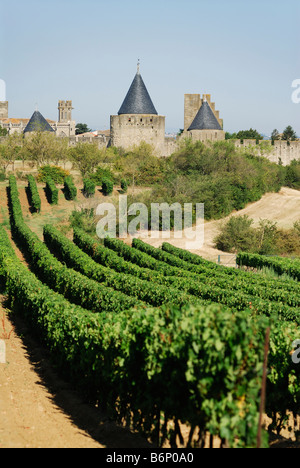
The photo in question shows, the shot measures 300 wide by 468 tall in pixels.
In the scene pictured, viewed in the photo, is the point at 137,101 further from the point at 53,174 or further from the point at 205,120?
the point at 53,174

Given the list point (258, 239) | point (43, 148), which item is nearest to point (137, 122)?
point (43, 148)

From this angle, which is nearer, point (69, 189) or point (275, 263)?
point (275, 263)

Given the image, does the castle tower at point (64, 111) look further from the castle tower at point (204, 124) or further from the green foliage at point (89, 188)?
the green foliage at point (89, 188)

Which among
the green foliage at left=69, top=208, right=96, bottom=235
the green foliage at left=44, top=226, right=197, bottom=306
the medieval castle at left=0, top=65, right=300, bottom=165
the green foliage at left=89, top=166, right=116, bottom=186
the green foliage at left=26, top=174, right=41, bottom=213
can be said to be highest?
the medieval castle at left=0, top=65, right=300, bottom=165

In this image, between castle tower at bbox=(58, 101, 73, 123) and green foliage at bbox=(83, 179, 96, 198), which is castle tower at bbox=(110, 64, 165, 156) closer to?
green foliage at bbox=(83, 179, 96, 198)

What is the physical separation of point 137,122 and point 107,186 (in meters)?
10.5

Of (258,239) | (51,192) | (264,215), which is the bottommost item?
(258,239)

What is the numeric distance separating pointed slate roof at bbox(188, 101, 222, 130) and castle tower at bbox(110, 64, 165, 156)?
135 inches

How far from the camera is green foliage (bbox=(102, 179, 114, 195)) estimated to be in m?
38.3

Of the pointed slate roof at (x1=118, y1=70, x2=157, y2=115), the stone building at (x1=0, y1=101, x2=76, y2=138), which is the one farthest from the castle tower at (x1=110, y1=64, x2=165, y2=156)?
the stone building at (x1=0, y1=101, x2=76, y2=138)

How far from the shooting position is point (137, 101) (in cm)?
4634

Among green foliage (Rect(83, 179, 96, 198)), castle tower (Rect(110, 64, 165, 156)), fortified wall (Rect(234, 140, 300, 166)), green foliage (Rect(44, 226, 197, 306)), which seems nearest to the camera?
green foliage (Rect(44, 226, 197, 306))

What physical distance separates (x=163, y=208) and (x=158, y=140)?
14.0m

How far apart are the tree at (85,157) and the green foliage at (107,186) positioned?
4.09 m
